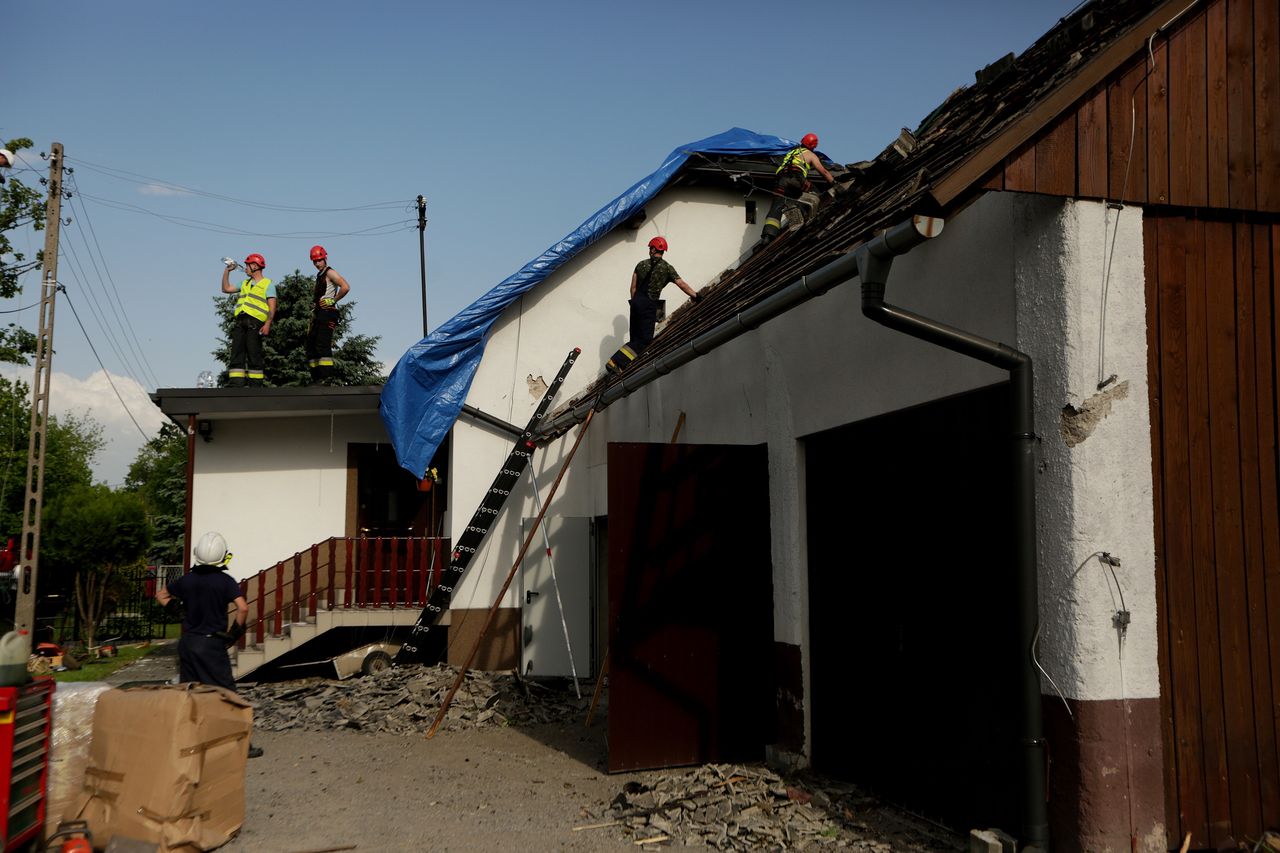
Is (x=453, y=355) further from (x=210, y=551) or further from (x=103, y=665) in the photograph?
(x=103, y=665)

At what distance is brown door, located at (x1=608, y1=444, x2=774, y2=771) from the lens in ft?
24.9

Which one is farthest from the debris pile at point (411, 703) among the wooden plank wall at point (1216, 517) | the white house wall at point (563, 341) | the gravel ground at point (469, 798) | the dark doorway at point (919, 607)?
the wooden plank wall at point (1216, 517)

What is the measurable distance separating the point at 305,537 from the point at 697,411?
7935 mm

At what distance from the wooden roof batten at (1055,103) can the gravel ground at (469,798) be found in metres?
3.48

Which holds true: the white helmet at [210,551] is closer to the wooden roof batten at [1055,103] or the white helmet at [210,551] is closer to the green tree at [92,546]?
the wooden roof batten at [1055,103]

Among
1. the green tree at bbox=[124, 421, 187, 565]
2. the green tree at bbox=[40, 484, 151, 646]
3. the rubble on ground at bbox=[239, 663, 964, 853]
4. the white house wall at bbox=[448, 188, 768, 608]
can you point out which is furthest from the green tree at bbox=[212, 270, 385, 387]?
the rubble on ground at bbox=[239, 663, 964, 853]

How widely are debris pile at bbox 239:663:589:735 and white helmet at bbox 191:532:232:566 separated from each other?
2.97 meters

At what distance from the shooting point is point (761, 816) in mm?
6176

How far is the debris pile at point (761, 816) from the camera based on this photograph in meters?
5.71

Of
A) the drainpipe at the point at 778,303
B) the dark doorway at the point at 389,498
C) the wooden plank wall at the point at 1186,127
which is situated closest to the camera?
the wooden plank wall at the point at 1186,127

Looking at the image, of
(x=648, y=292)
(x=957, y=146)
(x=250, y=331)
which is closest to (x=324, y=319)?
(x=250, y=331)

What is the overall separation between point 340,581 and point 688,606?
6924 mm

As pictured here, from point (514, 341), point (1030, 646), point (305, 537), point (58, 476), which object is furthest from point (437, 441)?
point (58, 476)

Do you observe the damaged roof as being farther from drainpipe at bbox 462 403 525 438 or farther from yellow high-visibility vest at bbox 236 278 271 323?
yellow high-visibility vest at bbox 236 278 271 323
